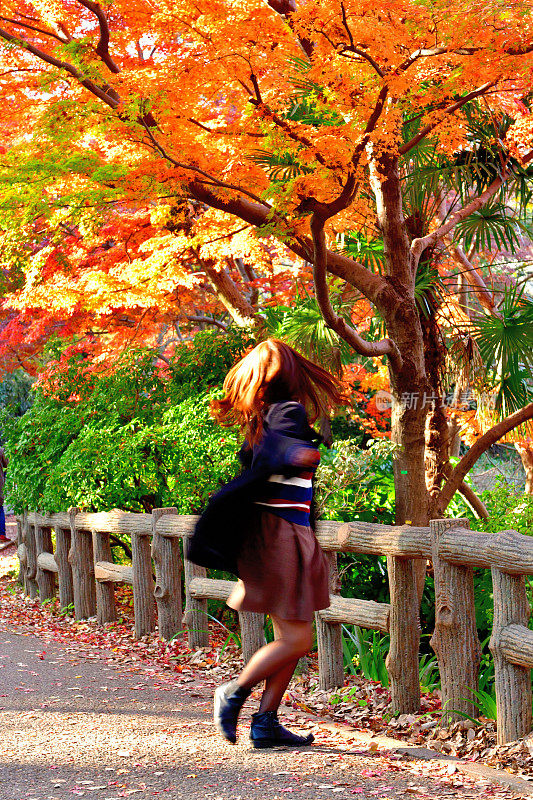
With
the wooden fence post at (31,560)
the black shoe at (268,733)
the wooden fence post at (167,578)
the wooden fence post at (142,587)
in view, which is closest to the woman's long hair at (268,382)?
the black shoe at (268,733)

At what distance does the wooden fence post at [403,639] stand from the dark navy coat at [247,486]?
1.30 m

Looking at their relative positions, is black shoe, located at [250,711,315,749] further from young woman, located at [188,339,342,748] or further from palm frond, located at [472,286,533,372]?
palm frond, located at [472,286,533,372]

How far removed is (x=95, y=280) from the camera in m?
10.6

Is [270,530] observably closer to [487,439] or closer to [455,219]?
[487,439]

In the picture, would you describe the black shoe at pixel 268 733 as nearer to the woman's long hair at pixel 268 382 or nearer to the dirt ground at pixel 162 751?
the dirt ground at pixel 162 751

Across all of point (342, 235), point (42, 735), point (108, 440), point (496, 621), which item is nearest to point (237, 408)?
point (496, 621)

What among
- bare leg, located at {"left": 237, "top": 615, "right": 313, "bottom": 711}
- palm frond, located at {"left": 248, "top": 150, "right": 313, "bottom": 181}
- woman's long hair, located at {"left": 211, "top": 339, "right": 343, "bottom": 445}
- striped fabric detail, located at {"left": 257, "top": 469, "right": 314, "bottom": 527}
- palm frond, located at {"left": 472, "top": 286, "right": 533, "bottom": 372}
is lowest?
bare leg, located at {"left": 237, "top": 615, "right": 313, "bottom": 711}

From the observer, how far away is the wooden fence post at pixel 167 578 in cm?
687

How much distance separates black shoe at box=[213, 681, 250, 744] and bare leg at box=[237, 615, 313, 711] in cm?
5

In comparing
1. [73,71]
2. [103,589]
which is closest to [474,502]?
[103,589]

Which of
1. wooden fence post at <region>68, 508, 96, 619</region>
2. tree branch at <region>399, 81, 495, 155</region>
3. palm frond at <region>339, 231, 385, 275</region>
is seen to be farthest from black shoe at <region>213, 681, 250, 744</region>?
palm frond at <region>339, 231, 385, 275</region>

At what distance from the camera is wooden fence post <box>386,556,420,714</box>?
15.8 ft

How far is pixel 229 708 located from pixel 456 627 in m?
1.29

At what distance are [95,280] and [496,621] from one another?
7.53 meters
